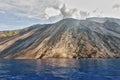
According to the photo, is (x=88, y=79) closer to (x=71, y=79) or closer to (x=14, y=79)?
(x=71, y=79)

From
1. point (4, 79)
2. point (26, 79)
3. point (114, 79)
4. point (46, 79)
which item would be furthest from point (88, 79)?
point (4, 79)

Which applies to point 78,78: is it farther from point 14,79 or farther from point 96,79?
point 14,79

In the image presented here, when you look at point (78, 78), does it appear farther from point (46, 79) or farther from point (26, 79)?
point (26, 79)

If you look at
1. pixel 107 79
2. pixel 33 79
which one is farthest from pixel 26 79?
pixel 107 79

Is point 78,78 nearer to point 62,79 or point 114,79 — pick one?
point 62,79

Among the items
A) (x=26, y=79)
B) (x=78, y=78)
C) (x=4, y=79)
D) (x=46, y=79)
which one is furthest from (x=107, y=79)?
(x=4, y=79)

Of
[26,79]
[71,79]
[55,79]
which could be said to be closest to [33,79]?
[26,79]
